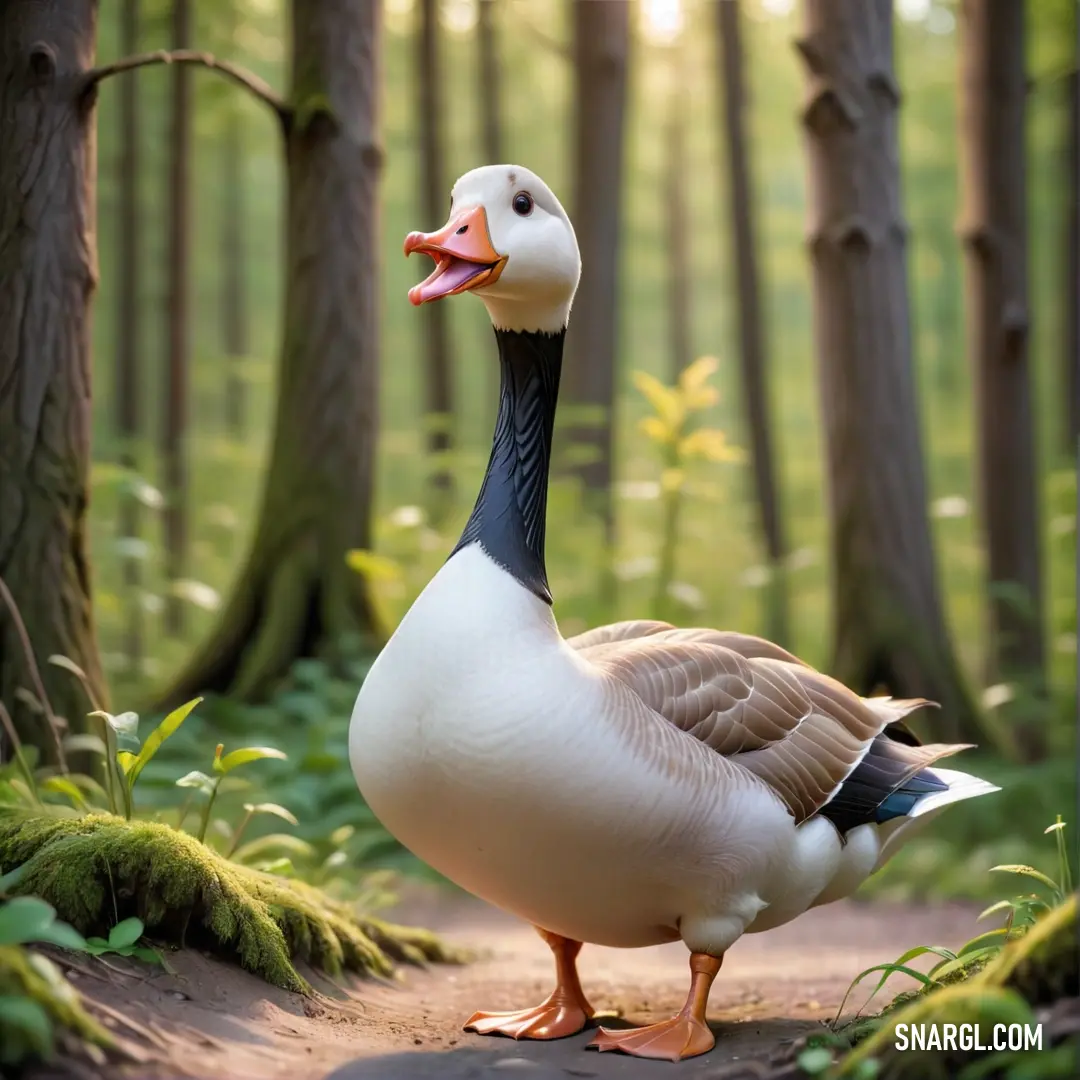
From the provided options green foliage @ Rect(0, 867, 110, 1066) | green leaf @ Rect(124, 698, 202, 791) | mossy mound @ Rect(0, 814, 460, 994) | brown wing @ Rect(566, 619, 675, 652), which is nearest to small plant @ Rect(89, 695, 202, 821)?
green leaf @ Rect(124, 698, 202, 791)

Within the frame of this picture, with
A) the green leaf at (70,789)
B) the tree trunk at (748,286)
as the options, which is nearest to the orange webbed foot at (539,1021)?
the green leaf at (70,789)

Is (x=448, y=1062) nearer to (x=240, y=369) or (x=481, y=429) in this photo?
(x=240, y=369)

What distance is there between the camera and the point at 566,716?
3.12 meters

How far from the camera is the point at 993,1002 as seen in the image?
2.48m

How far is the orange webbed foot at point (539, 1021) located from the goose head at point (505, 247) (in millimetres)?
2136

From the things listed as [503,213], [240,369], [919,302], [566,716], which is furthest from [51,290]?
[919,302]

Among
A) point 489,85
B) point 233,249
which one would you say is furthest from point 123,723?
point 233,249

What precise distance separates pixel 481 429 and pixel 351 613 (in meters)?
17.8

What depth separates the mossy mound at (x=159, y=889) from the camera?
317 cm

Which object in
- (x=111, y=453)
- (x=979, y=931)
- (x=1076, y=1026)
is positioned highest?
(x=111, y=453)

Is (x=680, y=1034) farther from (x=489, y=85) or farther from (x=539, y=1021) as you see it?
(x=489, y=85)

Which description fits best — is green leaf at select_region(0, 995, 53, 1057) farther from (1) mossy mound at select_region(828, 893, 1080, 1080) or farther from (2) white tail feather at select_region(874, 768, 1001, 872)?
(2) white tail feather at select_region(874, 768, 1001, 872)

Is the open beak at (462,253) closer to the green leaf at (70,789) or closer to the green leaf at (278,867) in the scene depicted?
the green leaf at (70,789)

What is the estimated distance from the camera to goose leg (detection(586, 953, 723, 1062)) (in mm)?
3293
